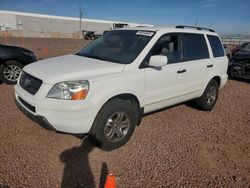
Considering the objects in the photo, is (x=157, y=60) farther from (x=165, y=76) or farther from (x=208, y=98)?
(x=208, y=98)

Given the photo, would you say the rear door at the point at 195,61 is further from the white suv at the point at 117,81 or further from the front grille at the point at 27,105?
the front grille at the point at 27,105

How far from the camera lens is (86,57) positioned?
157 inches

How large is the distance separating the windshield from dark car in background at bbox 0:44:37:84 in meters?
3.28

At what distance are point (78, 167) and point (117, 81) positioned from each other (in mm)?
1299

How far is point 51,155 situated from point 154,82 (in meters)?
1.97

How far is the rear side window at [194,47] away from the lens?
14.3 ft

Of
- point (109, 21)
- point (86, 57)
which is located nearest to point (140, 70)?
point (86, 57)

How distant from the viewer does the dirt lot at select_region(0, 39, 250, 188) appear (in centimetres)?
282

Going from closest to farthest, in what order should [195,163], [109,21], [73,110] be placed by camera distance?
[73,110]
[195,163]
[109,21]

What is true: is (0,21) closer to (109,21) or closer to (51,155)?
(109,21)

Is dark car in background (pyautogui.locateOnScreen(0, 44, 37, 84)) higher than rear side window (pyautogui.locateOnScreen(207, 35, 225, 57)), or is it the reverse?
rear side window (pyautogui.locateOnScreen(207, 35, 225, 57))

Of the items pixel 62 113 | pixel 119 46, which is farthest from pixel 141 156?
pixel 119 46

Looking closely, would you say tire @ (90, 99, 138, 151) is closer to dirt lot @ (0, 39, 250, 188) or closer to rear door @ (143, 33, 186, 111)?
Result: dirt lot @ (0, 39, 250, 188)

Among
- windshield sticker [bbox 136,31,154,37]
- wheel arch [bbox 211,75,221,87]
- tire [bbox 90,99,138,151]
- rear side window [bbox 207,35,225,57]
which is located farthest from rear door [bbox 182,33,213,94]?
tire [bbox 90,99,138,151]
